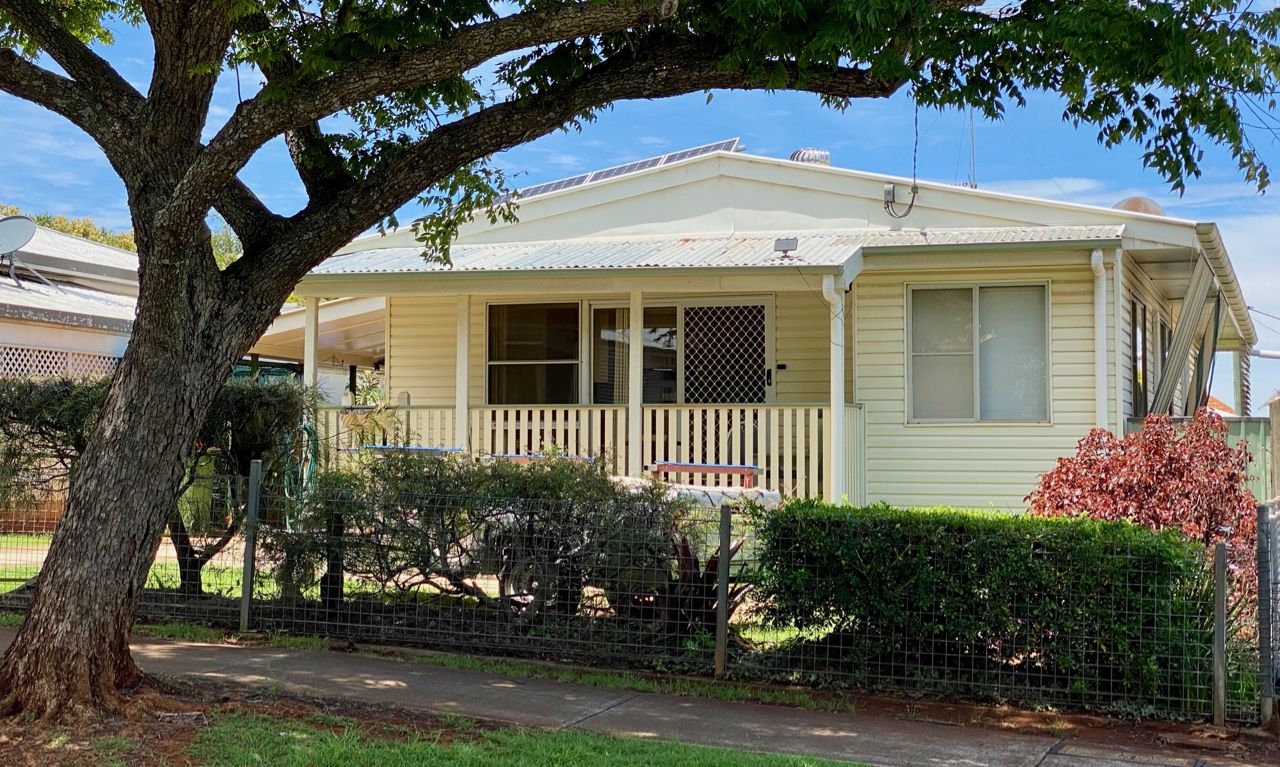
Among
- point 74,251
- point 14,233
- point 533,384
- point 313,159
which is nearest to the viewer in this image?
point 313,159

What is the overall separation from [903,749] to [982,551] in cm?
148

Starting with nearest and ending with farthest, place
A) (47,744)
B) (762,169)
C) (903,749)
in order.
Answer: (47,744), (903,749), (762,169)

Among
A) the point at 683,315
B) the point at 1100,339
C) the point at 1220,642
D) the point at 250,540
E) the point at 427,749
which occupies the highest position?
the point at 683,315

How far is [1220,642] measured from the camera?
22.0 ft

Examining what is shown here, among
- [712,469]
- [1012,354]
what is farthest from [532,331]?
[1012,354]

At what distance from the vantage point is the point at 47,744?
5680 millimetres

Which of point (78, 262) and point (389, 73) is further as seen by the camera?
point (78, 262)

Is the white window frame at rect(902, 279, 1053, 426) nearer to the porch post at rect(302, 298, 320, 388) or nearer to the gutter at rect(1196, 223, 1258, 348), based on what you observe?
the gutter at rect(1196, 223, 1258, 348)

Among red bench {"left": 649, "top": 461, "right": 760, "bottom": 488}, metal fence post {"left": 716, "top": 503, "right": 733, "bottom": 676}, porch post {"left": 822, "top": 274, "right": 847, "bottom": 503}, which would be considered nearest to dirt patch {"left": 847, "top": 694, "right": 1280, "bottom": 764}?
metal fence post {"left": 716, "top": 503, "right": 733, "bottom": 676}

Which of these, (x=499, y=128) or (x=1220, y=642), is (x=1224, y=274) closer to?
(x=1220, y=642)

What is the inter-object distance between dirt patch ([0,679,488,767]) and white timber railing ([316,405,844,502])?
18.8 ft

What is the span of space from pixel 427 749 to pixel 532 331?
10120mm

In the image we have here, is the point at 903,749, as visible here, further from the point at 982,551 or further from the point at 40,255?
the point at 40,255

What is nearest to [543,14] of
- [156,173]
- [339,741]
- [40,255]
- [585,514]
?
[156,173]
